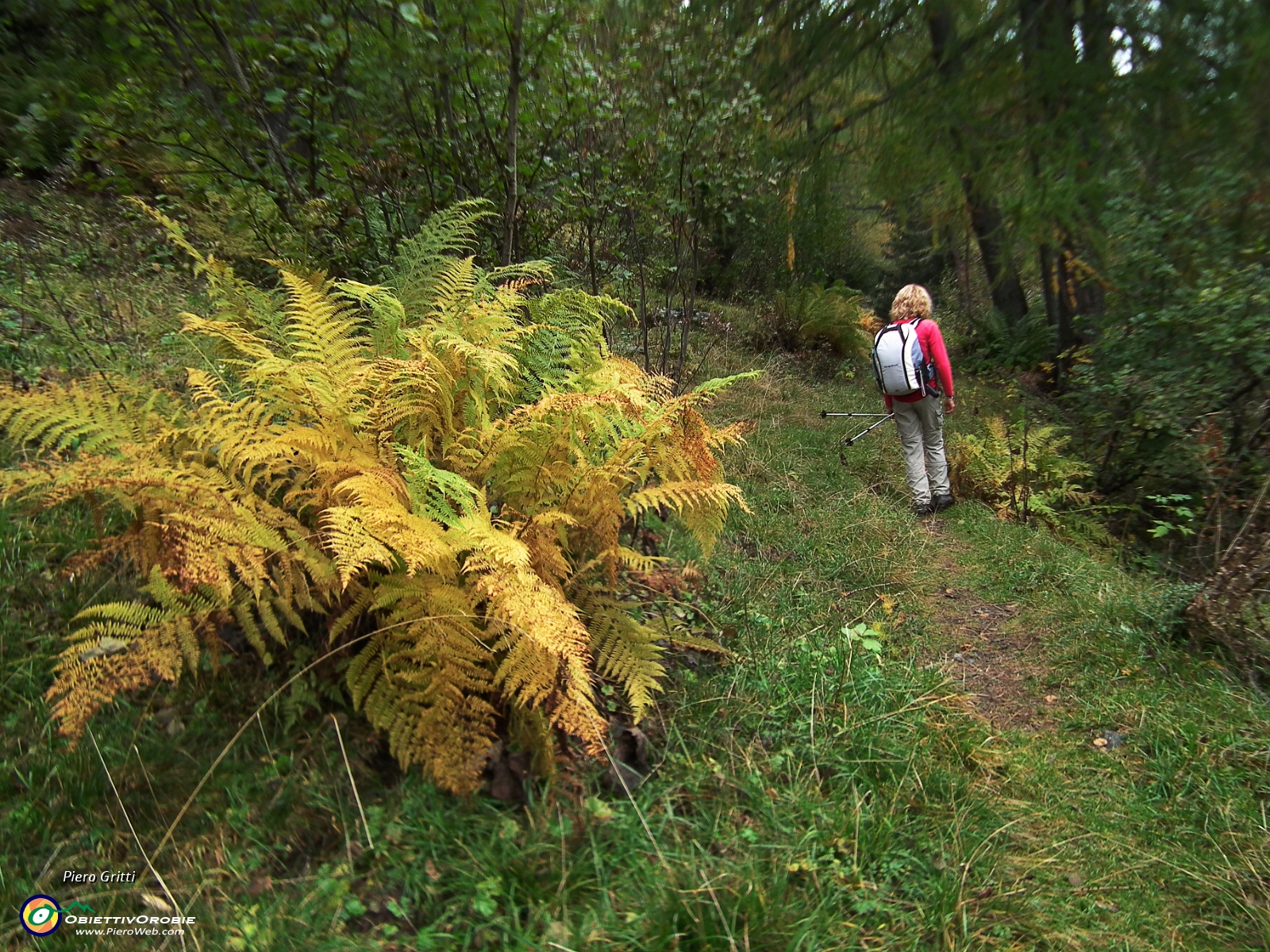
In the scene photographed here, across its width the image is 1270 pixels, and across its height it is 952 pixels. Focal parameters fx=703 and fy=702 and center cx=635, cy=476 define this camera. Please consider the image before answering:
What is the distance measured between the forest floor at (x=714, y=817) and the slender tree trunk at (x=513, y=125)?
233 cm

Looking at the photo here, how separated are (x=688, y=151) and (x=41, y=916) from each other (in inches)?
197

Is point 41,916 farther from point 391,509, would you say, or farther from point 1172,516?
point 1172,516

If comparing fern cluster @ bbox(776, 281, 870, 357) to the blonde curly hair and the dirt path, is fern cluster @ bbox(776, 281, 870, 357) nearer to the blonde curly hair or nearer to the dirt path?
the blonde curly hair

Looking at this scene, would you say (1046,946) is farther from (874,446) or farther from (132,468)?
(874,446)

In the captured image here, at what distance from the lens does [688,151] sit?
4.95 m

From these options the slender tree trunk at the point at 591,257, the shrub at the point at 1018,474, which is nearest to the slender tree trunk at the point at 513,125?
the slender tree trunk at the point at 591,257

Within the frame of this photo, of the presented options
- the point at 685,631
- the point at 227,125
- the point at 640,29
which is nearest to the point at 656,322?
the point at 640,29

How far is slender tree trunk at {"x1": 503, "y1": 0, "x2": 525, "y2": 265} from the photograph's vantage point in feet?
11.2

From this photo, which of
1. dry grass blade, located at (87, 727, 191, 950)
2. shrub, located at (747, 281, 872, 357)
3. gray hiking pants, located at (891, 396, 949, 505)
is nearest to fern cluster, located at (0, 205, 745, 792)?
dry grass blade, located at (87, 727, 191, 950)

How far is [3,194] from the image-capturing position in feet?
20.4

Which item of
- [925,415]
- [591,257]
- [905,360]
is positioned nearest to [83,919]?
[591,257]

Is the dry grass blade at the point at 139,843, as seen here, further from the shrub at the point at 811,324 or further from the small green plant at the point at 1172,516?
the shrub at the point at 811,324

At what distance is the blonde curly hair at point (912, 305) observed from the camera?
5.77 metres

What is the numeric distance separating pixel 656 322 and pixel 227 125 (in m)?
5.37
